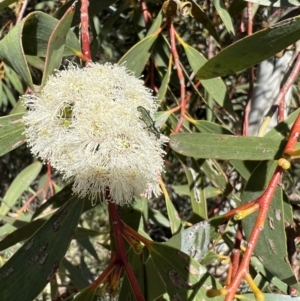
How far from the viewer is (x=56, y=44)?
907mm

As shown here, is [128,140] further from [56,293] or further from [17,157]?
[17,157]

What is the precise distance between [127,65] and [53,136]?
38 centimetres

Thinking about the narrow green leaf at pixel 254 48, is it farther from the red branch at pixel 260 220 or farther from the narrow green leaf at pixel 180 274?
the narrow green leaf at pixel 180 274

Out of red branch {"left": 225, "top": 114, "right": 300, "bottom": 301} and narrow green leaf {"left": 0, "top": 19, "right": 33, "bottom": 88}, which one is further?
narrow green leaf {"left": 0, "top": 19, "right": 33, "bottom": 88}

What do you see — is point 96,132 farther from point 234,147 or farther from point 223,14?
point 223,14

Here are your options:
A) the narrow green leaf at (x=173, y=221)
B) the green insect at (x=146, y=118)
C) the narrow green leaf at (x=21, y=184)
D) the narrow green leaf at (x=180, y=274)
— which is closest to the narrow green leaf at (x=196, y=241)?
the narrow green leaf at (x=180, y=274)

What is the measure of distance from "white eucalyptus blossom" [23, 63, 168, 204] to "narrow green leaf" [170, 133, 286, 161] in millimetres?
104

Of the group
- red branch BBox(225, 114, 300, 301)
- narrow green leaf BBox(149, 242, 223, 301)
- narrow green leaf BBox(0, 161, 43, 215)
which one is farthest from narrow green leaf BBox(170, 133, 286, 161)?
narrow green leaf BBox(0, 161, 43, 215)

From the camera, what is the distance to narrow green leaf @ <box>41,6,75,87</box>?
89 centimetres

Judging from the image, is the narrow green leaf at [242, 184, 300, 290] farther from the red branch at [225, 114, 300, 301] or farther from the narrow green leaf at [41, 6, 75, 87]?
the narrow green leaf at [41, 6, 75, 87]

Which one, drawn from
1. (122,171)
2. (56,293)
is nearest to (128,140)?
(122,171)

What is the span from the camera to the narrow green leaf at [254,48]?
33.1 inches

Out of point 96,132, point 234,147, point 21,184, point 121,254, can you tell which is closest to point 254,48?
point 234,147

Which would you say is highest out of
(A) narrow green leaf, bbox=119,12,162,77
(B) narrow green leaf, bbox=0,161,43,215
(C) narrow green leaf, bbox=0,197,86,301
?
(A) narrow green leaf, bbox=119,12,162,77
